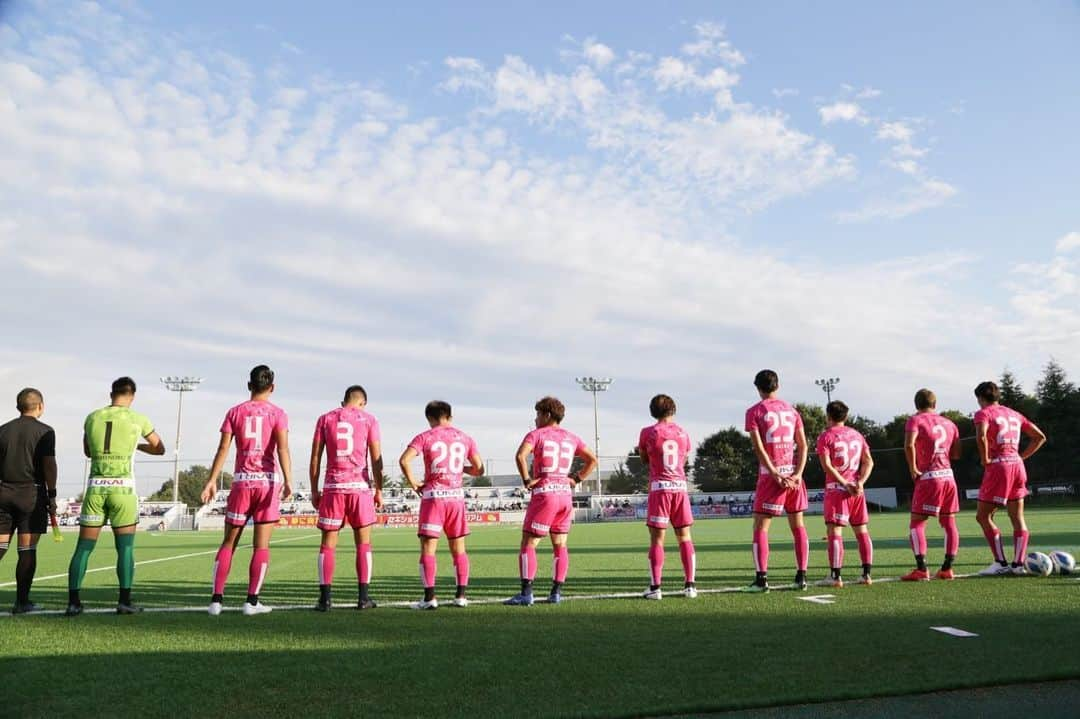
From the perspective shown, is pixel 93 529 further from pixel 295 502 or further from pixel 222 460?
pixel 295 502

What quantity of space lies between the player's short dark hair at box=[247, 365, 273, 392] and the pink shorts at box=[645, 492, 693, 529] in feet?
13.3

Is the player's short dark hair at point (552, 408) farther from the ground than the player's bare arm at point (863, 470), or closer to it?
Result: farther from the ground

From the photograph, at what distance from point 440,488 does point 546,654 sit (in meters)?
3.02

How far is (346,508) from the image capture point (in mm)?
7582

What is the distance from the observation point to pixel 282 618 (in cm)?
680

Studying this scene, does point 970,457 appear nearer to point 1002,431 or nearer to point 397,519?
point 397,519

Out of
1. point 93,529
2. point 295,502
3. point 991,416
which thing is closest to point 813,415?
point 295,502

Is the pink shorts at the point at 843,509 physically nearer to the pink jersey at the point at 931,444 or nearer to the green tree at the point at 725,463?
the pink jersey at the point at 931,444

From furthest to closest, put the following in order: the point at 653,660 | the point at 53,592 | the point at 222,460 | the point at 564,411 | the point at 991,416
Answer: the point at 53,592 → the point at 991,416 → the point at 564,411 → the point at 222,460 → the point at 653,660

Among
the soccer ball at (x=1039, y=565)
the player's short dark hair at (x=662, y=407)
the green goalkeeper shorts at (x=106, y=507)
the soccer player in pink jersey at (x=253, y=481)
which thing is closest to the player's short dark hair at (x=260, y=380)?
the soccer player in pink jersey at (x=253, y=481)

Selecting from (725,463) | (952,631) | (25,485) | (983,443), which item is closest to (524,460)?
(952,631)

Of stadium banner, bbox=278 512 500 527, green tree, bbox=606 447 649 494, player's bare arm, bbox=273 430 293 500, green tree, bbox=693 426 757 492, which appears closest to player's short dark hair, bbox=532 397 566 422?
player's bare arm, bbox=273 430 293 500

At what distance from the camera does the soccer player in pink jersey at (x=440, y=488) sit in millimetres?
7605

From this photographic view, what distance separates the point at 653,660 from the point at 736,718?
3.88 feet
